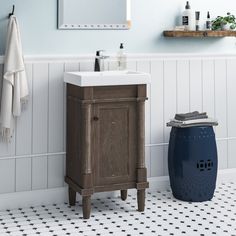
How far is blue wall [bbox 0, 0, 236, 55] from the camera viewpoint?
3925 millimetres

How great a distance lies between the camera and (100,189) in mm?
3775

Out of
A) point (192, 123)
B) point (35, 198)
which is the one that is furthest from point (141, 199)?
point (35, 198)

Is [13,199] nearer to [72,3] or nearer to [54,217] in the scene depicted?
[54,217]

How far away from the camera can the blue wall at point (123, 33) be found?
392cm

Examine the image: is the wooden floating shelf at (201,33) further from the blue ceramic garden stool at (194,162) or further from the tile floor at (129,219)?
the tile floor at (129,219)

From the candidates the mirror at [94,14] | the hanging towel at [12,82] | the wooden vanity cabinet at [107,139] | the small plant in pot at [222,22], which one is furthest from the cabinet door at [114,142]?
the small plant in pot at [222,22]

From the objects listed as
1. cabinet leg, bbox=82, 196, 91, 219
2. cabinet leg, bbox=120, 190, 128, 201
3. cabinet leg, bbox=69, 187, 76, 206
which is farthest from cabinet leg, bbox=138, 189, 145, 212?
cabinet leg, bbox=69, 187, 76, 206

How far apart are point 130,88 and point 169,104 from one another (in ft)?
2.51

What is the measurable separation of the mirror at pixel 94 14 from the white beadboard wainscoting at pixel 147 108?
0.89 ft

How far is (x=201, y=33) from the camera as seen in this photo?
4.40 m

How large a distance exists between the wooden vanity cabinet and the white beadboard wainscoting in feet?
0.74

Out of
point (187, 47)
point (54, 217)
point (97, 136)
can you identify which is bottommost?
point (54, 217)

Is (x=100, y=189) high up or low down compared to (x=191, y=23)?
down

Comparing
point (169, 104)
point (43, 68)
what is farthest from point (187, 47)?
point (43, 68)
